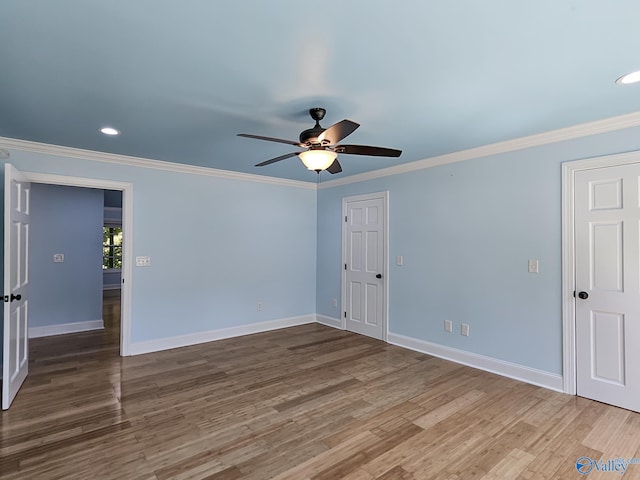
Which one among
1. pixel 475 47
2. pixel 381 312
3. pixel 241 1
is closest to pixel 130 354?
pixel 381 312

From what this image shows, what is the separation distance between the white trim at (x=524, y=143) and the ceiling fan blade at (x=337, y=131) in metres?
2.15

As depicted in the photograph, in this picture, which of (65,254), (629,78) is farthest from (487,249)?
(65,254)

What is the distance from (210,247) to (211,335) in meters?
1.26

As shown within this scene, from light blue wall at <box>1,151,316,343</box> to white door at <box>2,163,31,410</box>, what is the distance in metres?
0.72

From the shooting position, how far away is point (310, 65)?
6.63 feet

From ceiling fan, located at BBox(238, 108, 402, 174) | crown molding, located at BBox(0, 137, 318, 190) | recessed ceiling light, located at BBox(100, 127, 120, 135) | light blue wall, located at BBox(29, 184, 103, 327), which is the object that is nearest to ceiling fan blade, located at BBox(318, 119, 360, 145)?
ceiling fan, located at BBox(238, 108, 402, 174)

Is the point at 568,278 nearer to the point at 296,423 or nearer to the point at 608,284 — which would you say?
the point at 608,284

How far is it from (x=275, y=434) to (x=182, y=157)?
3285 millimetres

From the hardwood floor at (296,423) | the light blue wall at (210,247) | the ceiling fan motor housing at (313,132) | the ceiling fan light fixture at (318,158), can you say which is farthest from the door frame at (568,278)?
the light blue wall at (210,247)

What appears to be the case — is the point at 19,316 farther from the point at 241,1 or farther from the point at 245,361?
the point at 241,1

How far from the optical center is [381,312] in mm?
4922

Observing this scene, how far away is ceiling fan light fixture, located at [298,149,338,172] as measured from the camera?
2551 millimetres

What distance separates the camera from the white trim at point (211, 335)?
436 centimetres

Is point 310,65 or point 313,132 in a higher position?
point 310,65
